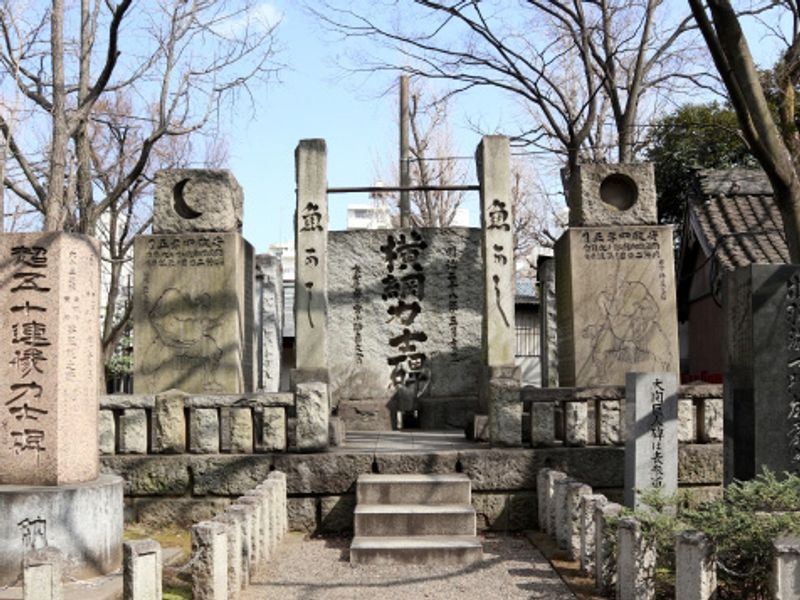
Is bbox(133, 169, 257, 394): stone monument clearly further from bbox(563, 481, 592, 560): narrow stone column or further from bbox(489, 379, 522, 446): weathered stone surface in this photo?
bbox(563, 481, 592, 560): narrow stone column

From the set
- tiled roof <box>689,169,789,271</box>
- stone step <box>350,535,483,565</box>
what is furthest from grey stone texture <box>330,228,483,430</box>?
tiled roof <box>689,169,789,271</box>

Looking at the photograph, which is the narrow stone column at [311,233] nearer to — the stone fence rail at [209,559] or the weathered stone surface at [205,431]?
the weathered stone surface at [205,431]

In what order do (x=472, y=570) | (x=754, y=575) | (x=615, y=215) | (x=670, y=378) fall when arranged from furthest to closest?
(x=615, y=215) → (x=670, y=378) → (x=472, y=570) → (x=754, y=575)

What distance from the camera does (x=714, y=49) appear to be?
8.79 meters

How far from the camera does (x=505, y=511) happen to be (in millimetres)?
9375

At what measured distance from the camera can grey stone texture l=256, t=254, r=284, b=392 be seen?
17.0 meters

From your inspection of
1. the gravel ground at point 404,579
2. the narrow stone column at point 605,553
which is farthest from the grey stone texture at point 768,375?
the gravel ground at point 404,579

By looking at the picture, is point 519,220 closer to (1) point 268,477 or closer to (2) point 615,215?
(2) point 615,215

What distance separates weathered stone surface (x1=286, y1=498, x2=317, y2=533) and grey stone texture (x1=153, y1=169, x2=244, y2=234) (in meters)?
3.68

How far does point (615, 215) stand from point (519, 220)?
79.7ft

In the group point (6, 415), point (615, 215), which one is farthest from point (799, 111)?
point (6, 415)

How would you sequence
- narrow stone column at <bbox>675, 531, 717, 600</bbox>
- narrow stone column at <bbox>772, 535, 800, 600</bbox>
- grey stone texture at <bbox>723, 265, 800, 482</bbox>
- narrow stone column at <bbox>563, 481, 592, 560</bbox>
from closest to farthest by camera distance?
narrow stone column at <bbox>772, 535, 800, 600</bbox>
narrow stone column at <bbox>675, 531, 717, 600</bbox>
grey stone texture at <bbox>723, 265, 800, 482</bbox>
narrow stone column at <bbox>563, 481, 592, 560</bbox>

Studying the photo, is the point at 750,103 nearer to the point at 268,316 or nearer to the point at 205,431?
the point at 205,431

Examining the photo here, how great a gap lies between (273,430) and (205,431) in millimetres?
721
